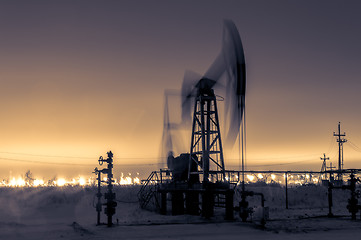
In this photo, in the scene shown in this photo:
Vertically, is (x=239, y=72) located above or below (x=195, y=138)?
above

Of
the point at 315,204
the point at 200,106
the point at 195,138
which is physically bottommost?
the point at 315,204

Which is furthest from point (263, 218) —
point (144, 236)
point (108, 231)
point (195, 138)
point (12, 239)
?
point (12, 239)

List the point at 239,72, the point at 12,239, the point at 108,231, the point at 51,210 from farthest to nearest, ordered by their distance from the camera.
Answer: the point at 51,210 < the point at 239,72 < the point at 108,231 < the point at 12,239

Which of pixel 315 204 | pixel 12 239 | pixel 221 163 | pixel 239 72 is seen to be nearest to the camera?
pixel 12 239

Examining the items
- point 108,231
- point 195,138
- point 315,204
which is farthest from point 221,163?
point 315,204

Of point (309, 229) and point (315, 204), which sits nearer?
point (309, 229)

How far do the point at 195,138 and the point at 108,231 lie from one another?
13.6 meters

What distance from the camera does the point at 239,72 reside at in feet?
98.6

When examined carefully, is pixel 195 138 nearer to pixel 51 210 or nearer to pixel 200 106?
pixel 200 106

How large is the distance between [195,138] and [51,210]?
61.3 feet

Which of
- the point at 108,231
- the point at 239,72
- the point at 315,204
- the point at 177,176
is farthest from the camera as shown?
the point at 315,204

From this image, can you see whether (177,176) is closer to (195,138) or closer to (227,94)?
(195,138)

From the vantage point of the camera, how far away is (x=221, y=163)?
111 ft

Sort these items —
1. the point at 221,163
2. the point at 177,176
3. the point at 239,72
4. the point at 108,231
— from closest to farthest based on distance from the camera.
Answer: the point at 108,231 → the point at 239,72 → the point at 221,163 → the point at 177,176
